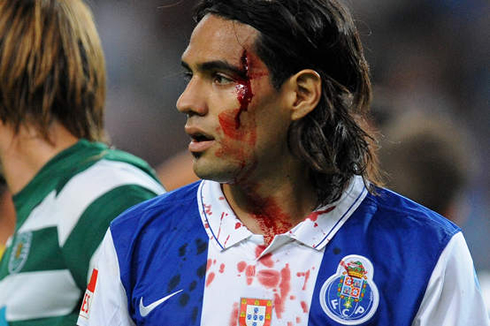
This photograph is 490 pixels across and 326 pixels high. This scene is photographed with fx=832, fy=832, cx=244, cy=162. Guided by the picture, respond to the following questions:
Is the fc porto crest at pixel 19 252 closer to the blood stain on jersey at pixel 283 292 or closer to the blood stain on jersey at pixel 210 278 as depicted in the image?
the blood stain on jersey at pixel 210 278

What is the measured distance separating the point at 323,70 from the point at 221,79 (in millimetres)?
267

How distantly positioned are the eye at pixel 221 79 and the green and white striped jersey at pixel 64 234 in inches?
26.3

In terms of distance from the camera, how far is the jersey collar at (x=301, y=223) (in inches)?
80.7

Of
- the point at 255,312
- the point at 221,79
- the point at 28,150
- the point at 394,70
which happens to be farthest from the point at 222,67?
the point at 394,70

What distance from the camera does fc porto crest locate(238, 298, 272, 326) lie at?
1.98 m

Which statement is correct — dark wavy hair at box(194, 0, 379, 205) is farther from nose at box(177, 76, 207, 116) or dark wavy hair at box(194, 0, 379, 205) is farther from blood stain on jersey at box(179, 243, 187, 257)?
blood stain on jersey at box(179, 243, 187, 257)

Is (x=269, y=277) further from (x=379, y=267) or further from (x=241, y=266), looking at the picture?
(x=379, y=267)

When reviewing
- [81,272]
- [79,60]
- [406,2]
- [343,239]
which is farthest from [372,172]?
[406,2]

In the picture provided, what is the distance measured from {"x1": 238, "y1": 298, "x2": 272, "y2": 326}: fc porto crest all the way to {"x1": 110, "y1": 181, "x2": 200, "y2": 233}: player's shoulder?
0.31 meters

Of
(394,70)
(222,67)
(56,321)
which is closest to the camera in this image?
(222,67)

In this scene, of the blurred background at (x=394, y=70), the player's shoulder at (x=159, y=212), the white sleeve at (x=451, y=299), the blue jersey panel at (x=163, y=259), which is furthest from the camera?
the blurred background at (x=394, y=70)

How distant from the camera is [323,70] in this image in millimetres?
2129

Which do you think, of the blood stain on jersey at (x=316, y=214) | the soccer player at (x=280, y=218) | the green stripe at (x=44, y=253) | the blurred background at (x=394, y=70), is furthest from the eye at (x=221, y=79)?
the blurred background at (x=394, y=70)

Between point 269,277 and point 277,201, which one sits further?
point 277,201
